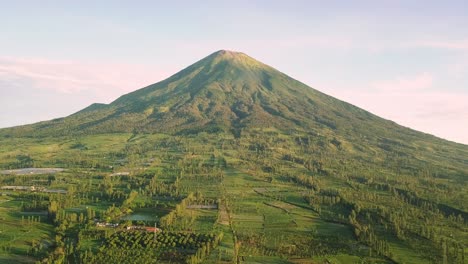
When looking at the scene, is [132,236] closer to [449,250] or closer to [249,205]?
[249,205]

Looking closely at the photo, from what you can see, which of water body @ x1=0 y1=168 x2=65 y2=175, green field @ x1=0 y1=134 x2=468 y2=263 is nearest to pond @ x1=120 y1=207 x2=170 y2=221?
green field @ x1=0 y1=134 x2=468 y2=263

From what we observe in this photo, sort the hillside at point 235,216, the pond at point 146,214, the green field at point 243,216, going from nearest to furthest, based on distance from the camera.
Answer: the hillside at point 235,216 < the green field at point 243,216 < the pond at point 146,214

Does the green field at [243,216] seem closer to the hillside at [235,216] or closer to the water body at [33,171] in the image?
the hillside at [235,216]

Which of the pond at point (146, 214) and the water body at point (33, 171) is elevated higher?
the water body at point (33, 171)

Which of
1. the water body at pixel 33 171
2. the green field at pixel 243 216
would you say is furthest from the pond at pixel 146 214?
the water body at pixel 33 171

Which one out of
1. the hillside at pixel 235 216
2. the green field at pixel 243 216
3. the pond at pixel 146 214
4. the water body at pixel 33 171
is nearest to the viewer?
the hillside at pixel 235 216

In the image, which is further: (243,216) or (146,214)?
(243,216)

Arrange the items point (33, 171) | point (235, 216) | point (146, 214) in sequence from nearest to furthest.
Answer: point (146, 214) < point (235, 216) < point (33, 171)

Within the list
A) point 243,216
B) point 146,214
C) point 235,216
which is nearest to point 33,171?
point 146,214

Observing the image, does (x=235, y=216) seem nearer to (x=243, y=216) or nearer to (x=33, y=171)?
(x=243, y=216)

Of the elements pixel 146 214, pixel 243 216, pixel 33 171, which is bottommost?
pixel 243 216

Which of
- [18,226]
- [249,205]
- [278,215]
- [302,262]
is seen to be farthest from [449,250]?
[18,226]

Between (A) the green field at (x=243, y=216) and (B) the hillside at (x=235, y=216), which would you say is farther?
(A) the green field at (x=243, y=216)
